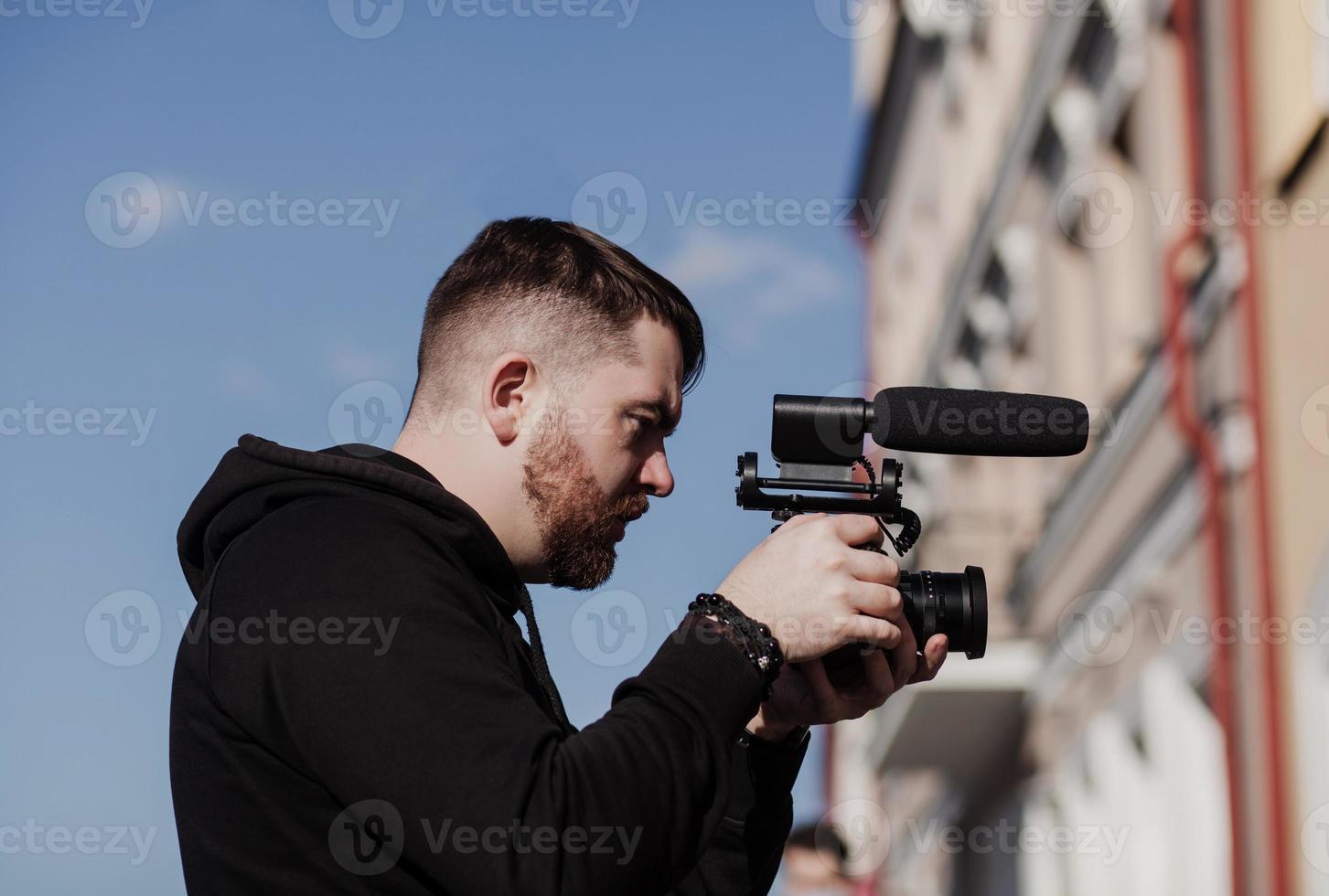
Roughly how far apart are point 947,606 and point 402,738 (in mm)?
1015

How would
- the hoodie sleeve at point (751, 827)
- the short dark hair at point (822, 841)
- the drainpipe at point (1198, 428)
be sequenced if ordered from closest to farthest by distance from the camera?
the hoodie sleeve at point (751, 827) < the drainpipe at point (1198, 428) < the short dark hair at point (822, 841)

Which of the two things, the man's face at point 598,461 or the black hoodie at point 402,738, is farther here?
the man's face at point 598,461

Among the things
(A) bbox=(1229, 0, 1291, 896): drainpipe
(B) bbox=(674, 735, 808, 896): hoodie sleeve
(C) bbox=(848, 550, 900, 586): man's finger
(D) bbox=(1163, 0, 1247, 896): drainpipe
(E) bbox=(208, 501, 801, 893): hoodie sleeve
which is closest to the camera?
(E) bbox=(208, 501, 801, 893): hoodie sleeve

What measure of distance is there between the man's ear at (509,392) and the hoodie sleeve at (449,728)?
44 centimetres

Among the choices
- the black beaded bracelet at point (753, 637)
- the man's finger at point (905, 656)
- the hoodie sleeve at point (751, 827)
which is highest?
the man's finger at point (905, 656)

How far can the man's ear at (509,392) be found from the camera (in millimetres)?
2855

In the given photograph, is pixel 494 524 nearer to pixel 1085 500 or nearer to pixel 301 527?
pixel 301 527

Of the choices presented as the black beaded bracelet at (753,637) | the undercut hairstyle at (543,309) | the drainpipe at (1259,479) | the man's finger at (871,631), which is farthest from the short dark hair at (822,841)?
the black beaded bracelet at (753,637)

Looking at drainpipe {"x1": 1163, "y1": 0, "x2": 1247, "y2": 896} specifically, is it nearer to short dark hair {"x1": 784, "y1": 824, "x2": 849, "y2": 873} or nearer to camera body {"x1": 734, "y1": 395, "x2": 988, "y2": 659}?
short dark hair {"x1": 784, "y1": 824, "x2": 849, "y2": 873}

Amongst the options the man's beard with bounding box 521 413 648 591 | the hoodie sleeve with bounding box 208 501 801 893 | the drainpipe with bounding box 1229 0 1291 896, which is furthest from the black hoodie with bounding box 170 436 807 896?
the drainpipe with bounding box 1229 0 1291 896

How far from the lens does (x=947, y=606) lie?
2.86 meters

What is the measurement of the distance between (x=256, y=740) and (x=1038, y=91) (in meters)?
11.6

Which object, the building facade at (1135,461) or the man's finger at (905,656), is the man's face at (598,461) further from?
the building facade at (1135,461)

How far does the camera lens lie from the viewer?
2.83 meters
